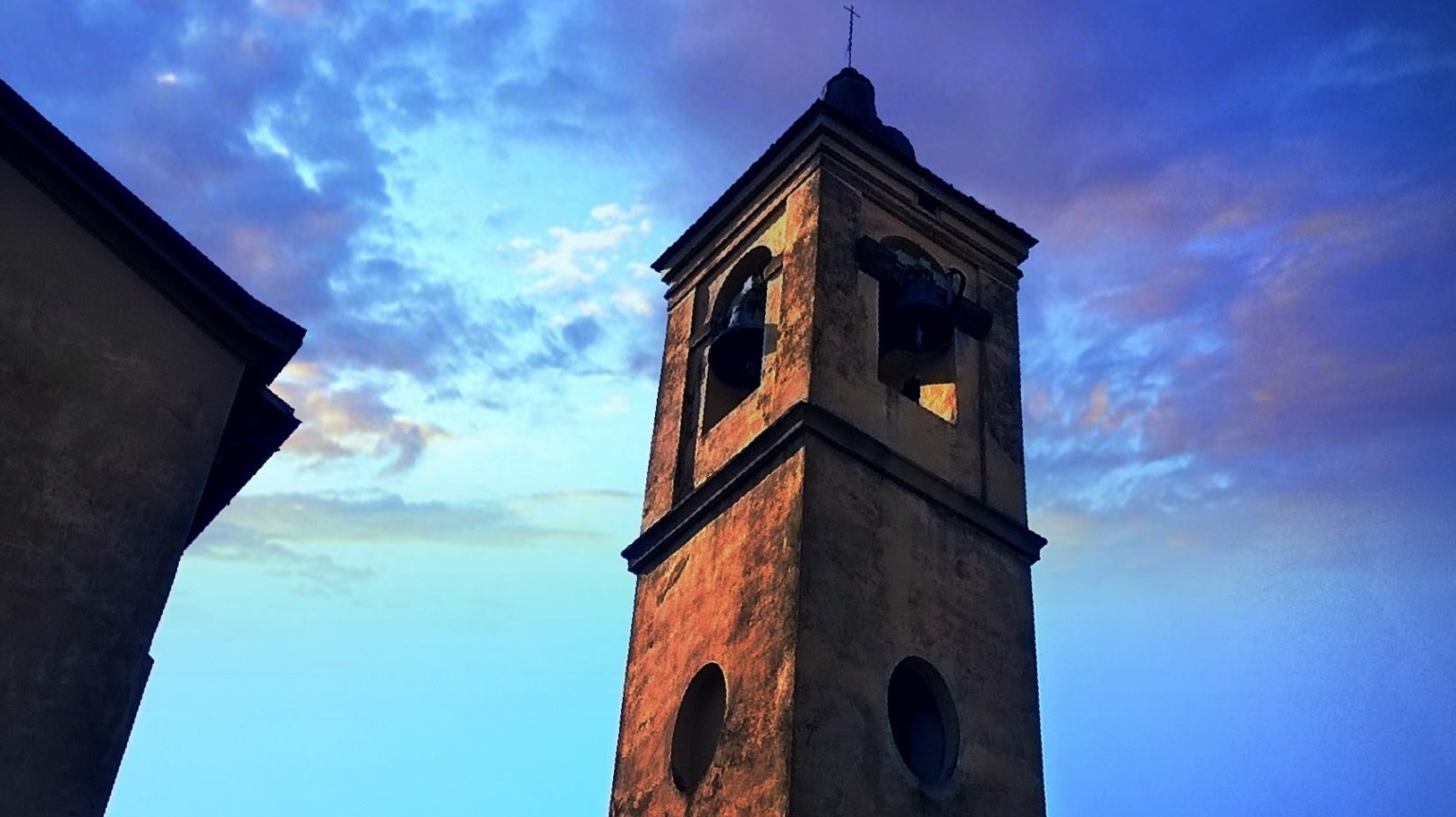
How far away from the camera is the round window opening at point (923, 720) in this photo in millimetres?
10305

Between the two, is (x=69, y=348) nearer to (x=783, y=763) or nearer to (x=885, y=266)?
(x=783, y=763)

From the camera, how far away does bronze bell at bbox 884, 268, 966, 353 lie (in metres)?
12.2

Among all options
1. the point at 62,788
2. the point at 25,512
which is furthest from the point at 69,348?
the point at 62,788

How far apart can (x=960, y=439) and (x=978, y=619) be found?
166 centimetres

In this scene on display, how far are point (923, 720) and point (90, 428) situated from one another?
5.87 m

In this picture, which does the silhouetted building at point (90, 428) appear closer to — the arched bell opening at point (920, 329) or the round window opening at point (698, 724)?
the round window opening at point (698, 724)

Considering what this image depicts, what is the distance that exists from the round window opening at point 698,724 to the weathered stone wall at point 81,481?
3.86 m

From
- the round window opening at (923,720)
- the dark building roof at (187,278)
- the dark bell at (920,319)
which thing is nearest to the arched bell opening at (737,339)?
the dark bell at (920,319)

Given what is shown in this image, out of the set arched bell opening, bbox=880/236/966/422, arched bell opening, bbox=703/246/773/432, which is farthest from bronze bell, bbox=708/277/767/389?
arched bell opening, bbox=880/236/966/422

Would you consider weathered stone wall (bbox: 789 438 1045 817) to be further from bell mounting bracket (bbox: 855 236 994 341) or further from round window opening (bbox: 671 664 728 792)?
bell mounting bracket (bbox: 855 236 994 341)

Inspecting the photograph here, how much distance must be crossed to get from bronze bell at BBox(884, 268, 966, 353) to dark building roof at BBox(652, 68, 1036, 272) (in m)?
1.08

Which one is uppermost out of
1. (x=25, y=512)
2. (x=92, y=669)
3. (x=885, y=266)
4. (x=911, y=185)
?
(x=911, y=185)

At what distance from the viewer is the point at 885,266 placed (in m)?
12.5

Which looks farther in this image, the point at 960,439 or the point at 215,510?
the point at 960,439
